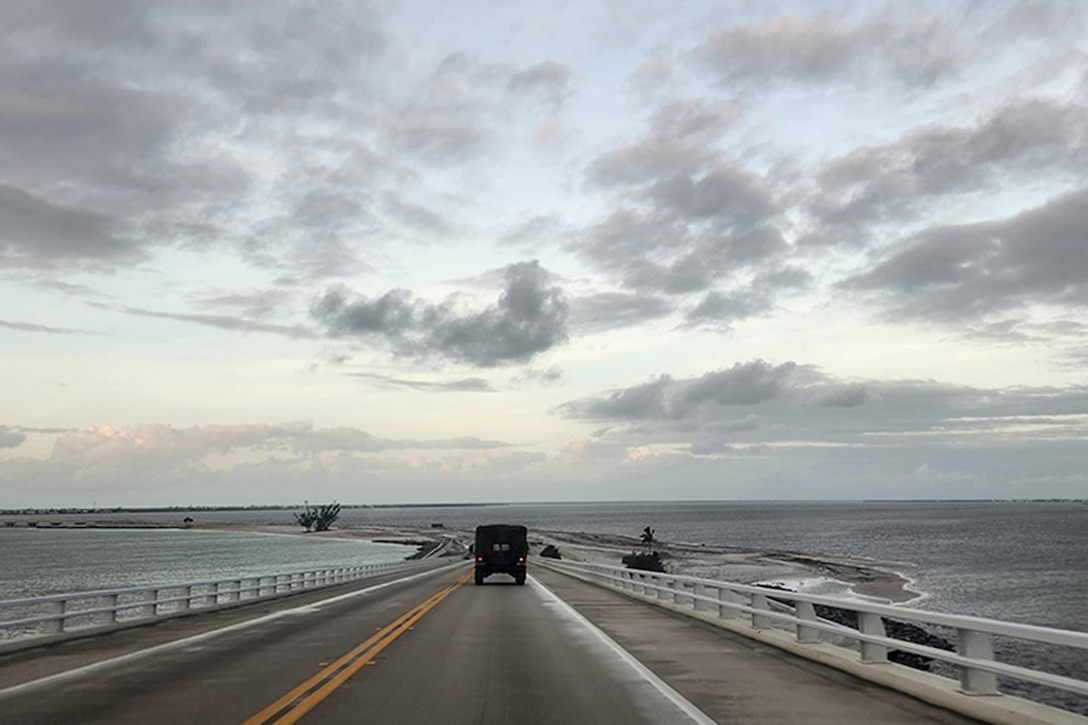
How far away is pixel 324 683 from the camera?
38.8 ft

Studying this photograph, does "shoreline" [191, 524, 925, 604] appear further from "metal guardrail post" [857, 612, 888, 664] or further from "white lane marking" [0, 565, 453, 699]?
"metal guardrail post" [857, 612, 888, 664]

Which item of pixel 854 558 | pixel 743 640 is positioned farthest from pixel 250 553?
pixel 743 640

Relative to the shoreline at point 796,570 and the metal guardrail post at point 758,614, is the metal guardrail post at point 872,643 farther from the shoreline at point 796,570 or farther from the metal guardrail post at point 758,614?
the shoreline at point 796,570

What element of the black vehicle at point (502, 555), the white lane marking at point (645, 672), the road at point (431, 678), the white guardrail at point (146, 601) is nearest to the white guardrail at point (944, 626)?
the road at point (431, 678)

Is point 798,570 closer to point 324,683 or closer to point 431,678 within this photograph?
point 431,678

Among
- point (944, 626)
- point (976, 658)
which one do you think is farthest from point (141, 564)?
point (976, 658)

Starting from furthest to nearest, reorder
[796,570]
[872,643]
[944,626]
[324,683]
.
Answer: [796,570] → [944,626] → [872,643] → [324,683]

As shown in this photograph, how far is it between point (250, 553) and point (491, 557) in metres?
113

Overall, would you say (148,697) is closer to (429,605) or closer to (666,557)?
(429,605)

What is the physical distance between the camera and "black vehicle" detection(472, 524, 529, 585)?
42906mm

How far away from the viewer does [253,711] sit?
9.90m

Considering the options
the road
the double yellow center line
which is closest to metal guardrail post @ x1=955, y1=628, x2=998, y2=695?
the road

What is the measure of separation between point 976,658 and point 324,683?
7.55 metres

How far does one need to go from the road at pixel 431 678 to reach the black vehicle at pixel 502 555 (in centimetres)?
2140
